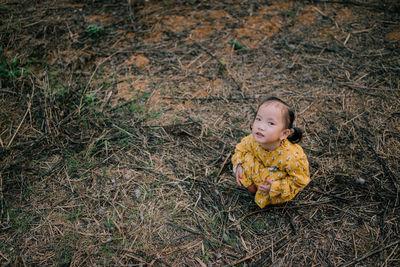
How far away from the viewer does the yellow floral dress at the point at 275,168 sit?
2086mm

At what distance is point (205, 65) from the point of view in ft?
11.8

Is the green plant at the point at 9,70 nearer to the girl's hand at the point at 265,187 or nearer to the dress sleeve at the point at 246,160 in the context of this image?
the dress sleeve at the point at 246,160

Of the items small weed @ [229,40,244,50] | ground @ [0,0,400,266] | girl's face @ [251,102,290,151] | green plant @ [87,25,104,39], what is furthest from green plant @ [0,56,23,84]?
girl's face @ [251,102,290,151]

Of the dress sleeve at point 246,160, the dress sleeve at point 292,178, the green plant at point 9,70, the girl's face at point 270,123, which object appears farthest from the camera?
the green plant at point 9,70

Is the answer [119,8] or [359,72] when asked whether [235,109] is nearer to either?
[359,72]

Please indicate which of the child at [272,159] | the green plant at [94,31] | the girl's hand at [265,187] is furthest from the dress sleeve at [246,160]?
the green plant at [94,31]

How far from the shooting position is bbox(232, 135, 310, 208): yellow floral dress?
209 cm

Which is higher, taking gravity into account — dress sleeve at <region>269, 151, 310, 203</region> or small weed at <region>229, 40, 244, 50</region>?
small weed at <region>229, 40, 244, 50</region>

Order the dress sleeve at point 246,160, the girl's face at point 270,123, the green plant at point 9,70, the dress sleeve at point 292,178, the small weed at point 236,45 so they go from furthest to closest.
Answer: the small weed at point 236,45 < the green plant at point 9,70 < the dress sleeve at point 246,160 < the dress sleeve at point 292,178 < the girl's face at point 270,123

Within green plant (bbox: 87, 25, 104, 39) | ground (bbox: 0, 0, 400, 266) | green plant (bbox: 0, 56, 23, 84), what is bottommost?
ground (bbox: 0, 0, 400, 266)

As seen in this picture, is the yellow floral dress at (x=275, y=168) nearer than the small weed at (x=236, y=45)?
A: Yes

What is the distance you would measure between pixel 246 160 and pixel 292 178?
41 centimetres

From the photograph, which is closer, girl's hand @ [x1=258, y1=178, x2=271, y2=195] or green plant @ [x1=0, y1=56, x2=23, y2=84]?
girl's hand @ [x1=258, y1=178, x2=271, y2=195]

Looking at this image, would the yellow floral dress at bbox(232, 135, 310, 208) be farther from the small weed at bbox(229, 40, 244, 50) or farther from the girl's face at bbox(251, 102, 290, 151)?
the small weed at bbox(229, 40, 244, 50)
